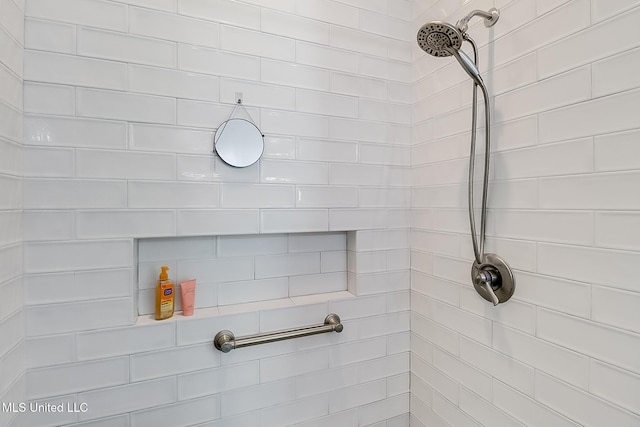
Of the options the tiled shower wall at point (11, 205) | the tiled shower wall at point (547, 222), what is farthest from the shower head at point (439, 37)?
the tiled shower wall at point (11, 205)

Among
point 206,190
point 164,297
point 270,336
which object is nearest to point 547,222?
point 270,336

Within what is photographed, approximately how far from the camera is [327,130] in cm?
119

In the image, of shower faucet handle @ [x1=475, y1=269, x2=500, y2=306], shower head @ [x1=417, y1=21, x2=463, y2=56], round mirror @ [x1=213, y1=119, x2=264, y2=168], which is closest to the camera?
shower head @ [x1=417, y1=21, x2=463, y2=56]

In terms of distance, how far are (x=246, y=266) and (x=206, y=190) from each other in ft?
1.07

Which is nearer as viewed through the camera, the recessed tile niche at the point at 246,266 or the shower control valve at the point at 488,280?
the shower control valve at the point at 488,280

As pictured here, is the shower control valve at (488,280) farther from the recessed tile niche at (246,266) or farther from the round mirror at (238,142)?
the round mirror at (238,142)

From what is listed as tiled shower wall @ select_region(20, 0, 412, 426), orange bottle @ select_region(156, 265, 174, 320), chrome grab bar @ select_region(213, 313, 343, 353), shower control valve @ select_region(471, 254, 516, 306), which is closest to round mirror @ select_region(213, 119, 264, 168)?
tiled shower wall @ select_region(20, 0, 412, 426)

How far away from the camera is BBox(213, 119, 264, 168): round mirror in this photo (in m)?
1.04

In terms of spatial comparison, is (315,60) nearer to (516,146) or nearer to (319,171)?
(319,171)

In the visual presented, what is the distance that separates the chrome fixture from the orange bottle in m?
1.00

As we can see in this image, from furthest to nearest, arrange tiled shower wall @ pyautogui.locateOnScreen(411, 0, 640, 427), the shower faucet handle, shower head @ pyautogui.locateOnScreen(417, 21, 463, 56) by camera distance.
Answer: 1. the shower faucet handle
2. shower head @ pyautogui.locateOnScreen(417, 21, 463, 56)
3. tiled shower wall @ pyautogui.locateOnScreen(411, 0, 640, 427)

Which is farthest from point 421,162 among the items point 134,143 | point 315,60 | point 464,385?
point 134,143

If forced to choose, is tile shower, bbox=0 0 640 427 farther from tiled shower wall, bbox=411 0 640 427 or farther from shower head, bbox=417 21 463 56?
shower head, bbox=417 21 463 56

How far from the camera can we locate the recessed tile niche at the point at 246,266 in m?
1.05
